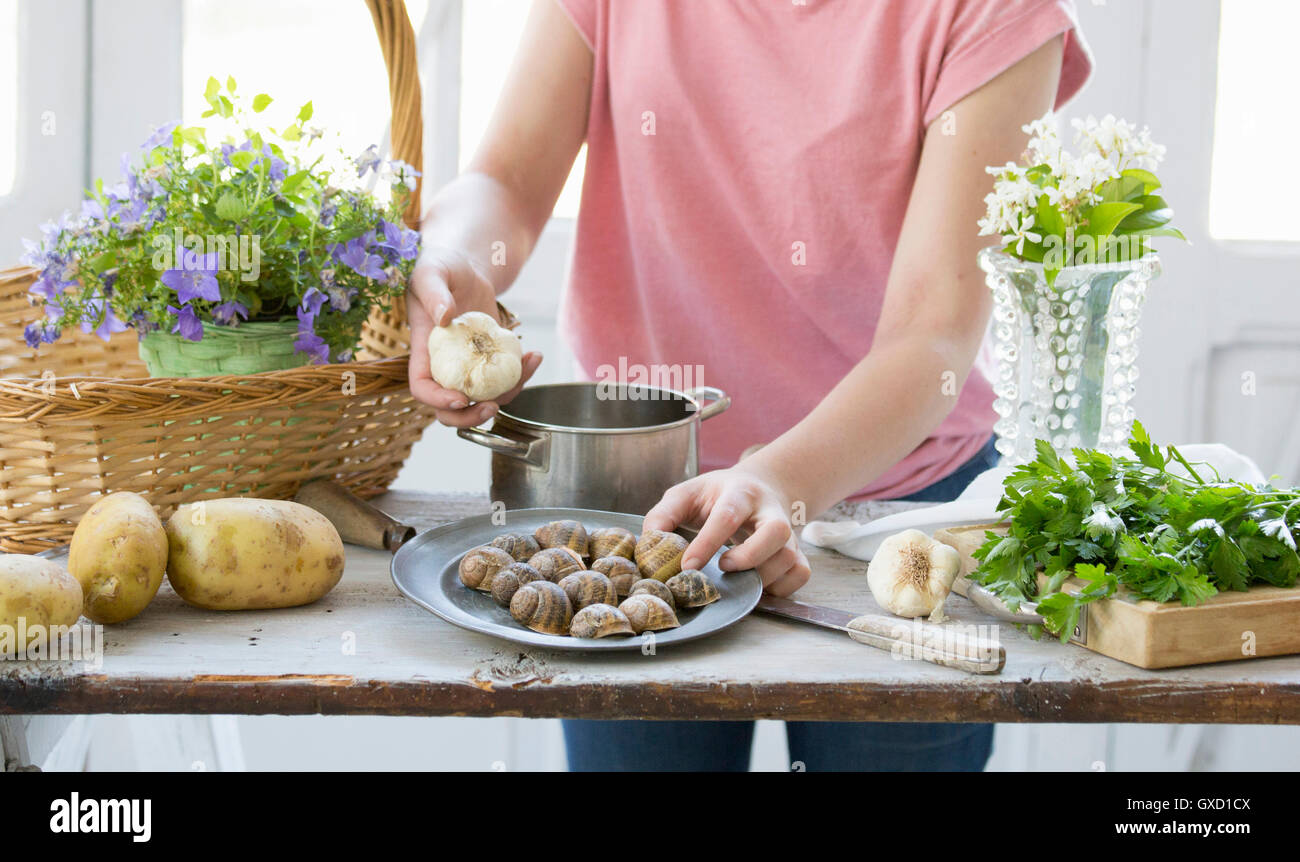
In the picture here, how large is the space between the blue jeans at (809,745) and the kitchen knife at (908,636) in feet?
1.33

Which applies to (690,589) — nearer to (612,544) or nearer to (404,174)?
(612,544)

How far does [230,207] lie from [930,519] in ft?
2.17

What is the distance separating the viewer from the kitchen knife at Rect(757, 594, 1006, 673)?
2.48ft

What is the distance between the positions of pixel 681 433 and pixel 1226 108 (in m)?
1.76

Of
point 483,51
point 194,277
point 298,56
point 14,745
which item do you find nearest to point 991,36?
point 194,277

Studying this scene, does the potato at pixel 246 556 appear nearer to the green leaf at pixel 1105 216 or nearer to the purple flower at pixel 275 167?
the purple flower at pixel 275 167

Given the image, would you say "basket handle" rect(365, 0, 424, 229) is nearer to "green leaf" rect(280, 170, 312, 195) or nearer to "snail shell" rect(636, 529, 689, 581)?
"green leaf" rect(280, 170, 312, 195)

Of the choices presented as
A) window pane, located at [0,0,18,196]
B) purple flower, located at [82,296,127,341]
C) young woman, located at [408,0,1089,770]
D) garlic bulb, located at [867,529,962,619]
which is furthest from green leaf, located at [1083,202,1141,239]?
window pane, located at [0,0,18,196]

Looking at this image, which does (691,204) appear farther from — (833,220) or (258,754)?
(258,754)

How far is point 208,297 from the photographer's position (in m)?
0.94

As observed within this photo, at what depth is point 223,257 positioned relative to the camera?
3.18 ft

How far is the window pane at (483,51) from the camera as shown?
221 centimetres

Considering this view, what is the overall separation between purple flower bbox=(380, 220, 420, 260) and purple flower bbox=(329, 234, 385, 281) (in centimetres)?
2
